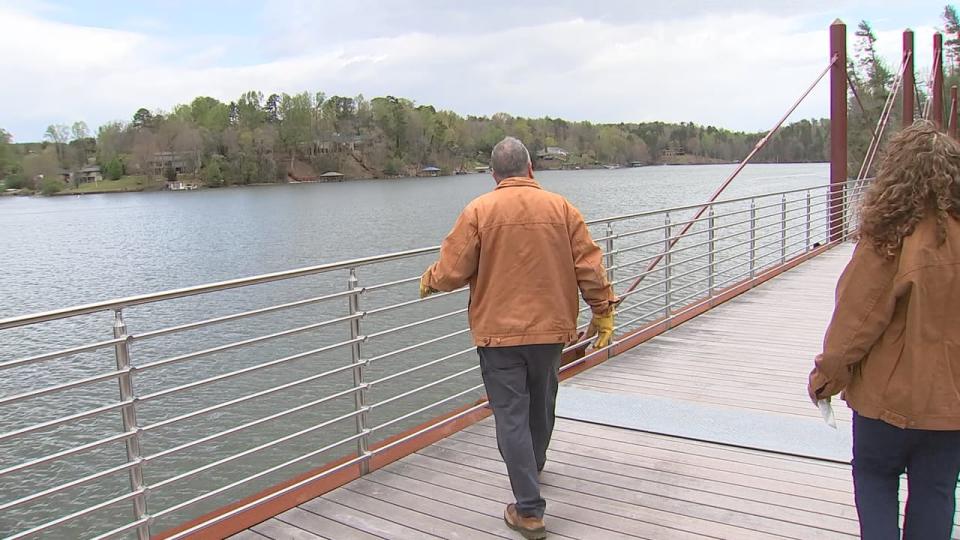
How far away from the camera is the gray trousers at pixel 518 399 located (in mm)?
2797

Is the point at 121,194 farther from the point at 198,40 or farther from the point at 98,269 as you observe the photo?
the point at 98,269

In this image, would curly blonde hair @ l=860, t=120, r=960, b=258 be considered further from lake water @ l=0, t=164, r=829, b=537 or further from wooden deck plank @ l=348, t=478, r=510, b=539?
lake water @ l=0, t=164, r=829, b=537

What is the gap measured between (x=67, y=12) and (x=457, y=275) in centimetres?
6642

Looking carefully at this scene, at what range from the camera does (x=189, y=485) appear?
8117mm

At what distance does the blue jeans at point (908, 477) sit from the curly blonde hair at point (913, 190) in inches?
19.6

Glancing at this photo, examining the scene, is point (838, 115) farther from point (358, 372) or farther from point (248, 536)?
point (248, 536)

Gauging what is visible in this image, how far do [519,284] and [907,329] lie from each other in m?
1.25

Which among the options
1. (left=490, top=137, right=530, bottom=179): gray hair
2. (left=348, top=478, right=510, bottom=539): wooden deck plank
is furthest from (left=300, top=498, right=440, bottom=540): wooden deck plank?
(left=490, top=137, right=530, bottom=179): gray hair

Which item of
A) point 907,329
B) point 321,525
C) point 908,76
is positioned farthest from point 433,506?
point 908,76

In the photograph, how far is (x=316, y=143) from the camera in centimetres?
11544

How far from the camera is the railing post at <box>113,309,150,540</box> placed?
105 inches

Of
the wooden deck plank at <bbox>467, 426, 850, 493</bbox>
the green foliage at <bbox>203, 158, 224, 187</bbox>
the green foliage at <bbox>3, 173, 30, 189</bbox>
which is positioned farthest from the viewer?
the green foliage at <bbox>3, 173, 30, 189</bbox>

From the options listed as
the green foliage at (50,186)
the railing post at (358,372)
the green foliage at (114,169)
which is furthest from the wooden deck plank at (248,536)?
the green foliage at (50,186)

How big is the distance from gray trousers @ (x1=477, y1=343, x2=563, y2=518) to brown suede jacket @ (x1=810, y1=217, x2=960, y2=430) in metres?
1.08
